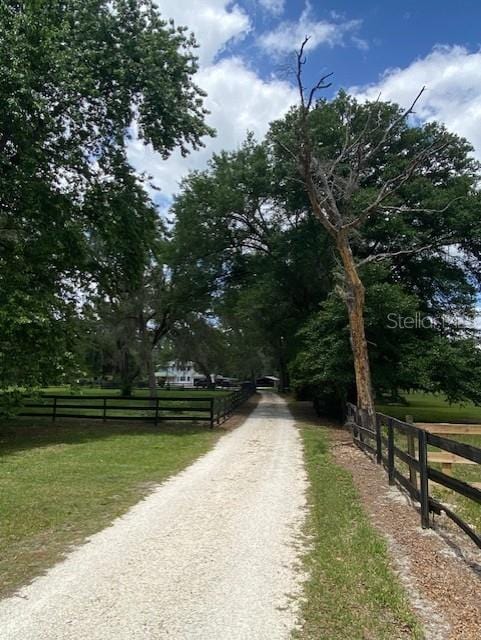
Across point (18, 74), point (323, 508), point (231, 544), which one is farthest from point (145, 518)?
point (18, 74)

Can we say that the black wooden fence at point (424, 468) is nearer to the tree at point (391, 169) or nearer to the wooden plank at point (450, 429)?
the wooden plank at point (450, 429)

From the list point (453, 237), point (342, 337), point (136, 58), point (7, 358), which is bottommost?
point (7, 358)

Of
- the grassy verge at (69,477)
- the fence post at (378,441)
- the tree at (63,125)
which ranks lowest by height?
the grassy verge at (69,477)

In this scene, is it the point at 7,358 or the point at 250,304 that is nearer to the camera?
the point at 7,358

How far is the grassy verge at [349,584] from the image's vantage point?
3.73 metres

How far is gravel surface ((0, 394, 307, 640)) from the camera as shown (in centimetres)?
367

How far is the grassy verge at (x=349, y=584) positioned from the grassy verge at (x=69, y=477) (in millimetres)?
2496

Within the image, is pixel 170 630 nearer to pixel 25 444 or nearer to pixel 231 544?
pixel 231 544

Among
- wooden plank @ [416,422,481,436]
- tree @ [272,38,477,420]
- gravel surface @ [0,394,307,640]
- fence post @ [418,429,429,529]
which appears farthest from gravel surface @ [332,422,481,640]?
tree @ [272,38,477,420]

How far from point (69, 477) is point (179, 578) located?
5520mm

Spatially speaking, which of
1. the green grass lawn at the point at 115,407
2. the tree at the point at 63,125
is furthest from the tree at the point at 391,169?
the green grass lawn at the point at 115,407

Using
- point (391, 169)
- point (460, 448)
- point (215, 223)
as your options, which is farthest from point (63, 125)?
point (460, 448)

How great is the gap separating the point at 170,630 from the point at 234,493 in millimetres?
4645

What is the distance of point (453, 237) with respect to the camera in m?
24.3
